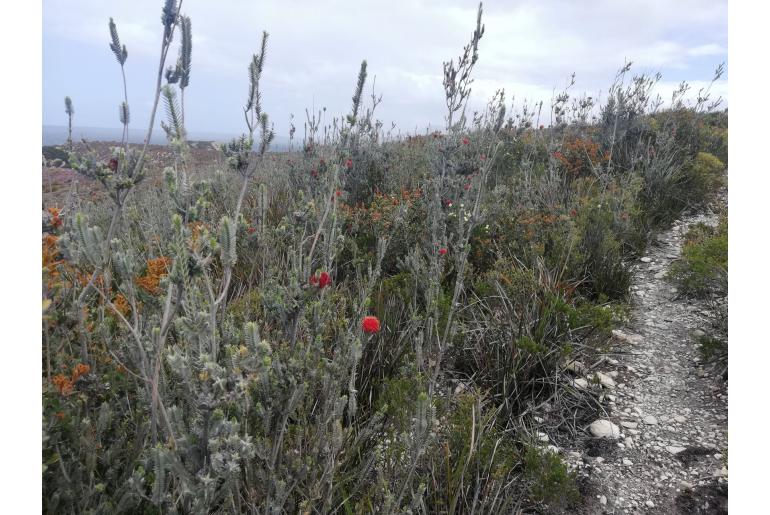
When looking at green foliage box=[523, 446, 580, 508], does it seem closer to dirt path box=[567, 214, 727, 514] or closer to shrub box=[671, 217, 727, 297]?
dirt path box=[567, 214, 727, 514]

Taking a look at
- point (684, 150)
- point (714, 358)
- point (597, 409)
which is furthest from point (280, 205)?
point (684, 150)

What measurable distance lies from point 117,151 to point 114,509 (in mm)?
929

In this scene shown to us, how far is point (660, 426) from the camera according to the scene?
2.35m

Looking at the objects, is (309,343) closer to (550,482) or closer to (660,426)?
(550,482)

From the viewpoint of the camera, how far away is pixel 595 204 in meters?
4.53

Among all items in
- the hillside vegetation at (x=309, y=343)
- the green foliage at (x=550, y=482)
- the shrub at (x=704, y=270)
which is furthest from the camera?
the shrub at (x=704, y=270)

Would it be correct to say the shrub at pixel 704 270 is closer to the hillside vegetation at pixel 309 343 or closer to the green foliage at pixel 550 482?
the hillside vegetation at pixel 309 343

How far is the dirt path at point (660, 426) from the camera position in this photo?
1.96 meters

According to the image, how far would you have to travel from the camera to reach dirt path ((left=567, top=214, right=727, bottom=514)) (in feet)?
6.43

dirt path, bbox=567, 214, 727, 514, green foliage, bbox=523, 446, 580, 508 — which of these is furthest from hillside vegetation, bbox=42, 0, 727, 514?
dirt path, bbox=567, 214, 727, 514

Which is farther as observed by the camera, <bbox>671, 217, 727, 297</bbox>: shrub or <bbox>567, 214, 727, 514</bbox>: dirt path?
<bbox>671, 217, 727, 297</bbox>: shrub

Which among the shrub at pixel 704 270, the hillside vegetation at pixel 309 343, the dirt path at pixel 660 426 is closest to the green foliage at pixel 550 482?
the hillside vegetation at pixel 309 343

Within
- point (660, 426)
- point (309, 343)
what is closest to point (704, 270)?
point (660, 426)
